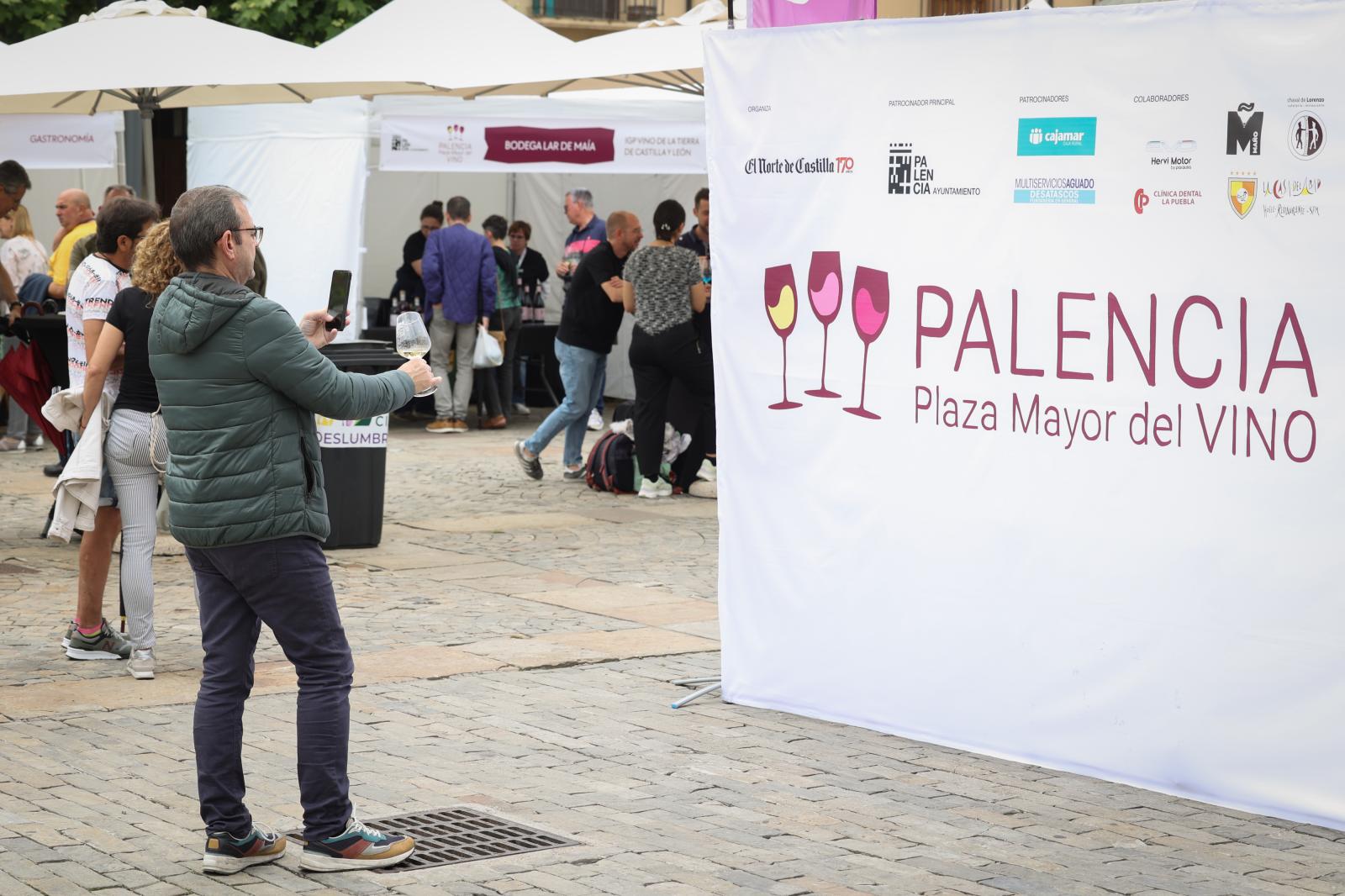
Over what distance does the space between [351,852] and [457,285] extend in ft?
39.5

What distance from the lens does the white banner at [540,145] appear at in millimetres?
15391

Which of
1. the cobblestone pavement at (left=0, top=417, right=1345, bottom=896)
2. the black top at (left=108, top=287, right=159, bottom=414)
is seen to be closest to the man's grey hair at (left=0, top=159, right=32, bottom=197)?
the cobblestone pavement at (left=0, top=417, right=1345, bottom=896)

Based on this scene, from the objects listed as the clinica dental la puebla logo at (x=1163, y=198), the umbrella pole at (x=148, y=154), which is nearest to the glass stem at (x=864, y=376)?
the clinica dental la puebla logo at (x=1163, y=198)

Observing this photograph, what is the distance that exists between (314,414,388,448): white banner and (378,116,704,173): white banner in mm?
5192

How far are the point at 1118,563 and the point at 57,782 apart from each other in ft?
11.2

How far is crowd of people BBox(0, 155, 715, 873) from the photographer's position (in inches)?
189

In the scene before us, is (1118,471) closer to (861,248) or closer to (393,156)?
(861,248)

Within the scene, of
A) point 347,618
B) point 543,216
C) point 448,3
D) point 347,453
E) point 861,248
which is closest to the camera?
point 861,248

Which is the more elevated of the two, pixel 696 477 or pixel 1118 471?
pixel 1118 471

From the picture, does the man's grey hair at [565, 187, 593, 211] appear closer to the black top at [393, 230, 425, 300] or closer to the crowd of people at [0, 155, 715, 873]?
the black top at [393, 230, 425, 300]

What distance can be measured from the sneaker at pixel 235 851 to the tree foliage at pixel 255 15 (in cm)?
1997

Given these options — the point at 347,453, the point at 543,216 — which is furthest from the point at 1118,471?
the point at 543,216

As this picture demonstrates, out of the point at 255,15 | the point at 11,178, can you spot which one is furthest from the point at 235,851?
the point at 255,15

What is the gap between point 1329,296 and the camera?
521 cm
